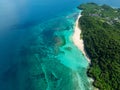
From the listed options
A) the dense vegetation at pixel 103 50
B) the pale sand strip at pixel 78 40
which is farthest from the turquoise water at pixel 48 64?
the dense vegetation at pixel 103 50

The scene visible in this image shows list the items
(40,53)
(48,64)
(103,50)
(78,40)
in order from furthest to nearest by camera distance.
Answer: (78,40) < (40,53) < (103,50) < (48,64)

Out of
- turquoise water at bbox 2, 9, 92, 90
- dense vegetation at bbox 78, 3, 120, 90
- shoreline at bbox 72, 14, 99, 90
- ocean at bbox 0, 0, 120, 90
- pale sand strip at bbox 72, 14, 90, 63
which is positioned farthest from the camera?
pale sand strip at bbox 72, 14, 90, 63

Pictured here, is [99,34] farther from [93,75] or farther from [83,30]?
[93,75]

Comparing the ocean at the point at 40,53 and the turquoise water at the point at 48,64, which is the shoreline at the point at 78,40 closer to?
the turquoise water at the point at 48,64

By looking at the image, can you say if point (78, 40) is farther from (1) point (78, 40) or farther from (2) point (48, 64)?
(2) point (48, 64)

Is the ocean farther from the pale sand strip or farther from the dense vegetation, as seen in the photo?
the dense vegetation

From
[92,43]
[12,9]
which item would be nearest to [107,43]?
[92,43]

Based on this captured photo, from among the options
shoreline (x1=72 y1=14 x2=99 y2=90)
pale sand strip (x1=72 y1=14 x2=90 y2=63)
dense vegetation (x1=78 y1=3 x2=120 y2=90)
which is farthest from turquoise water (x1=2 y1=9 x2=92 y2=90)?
dense vegetation (x1=78 y1=3 x2=120 y2=90)

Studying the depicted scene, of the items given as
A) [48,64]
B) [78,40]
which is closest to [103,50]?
[78,40]
